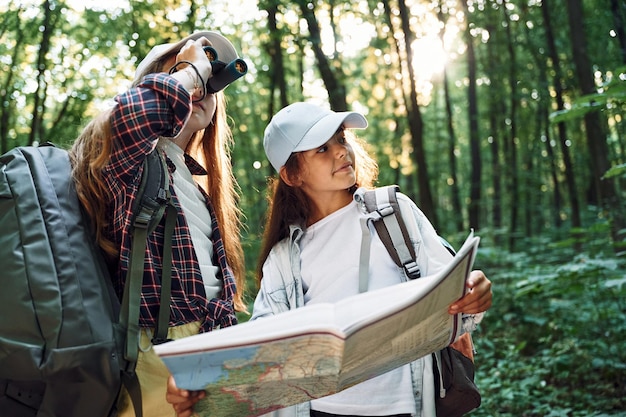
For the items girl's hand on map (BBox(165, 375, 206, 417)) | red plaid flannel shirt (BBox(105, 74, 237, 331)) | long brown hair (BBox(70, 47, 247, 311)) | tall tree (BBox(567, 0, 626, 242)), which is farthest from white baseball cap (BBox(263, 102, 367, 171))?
tall tree (BBox(567, 0, 626, 242))

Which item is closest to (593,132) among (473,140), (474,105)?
(473,140)

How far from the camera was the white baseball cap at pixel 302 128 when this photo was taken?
2.52m

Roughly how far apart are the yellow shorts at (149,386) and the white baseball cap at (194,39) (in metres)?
1.05

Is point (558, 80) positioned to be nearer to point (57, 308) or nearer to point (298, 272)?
point (298, 272)

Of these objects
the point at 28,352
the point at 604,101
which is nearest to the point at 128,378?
the point at 28,352

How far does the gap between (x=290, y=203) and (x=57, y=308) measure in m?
1.22

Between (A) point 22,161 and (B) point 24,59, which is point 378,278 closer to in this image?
(A) point 22,161

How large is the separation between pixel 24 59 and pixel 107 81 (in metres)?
1.40

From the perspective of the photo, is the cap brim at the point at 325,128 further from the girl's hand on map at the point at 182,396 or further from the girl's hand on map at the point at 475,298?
the girl's hand on map at the point at 182,396

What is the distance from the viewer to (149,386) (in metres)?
1.97

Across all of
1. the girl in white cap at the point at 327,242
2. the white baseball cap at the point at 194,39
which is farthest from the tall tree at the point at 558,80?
the white baseball cap at the point at 194,39

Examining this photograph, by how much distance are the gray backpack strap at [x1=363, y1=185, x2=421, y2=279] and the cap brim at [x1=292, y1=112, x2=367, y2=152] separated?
1.02 ft

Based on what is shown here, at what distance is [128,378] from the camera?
1.89 meters

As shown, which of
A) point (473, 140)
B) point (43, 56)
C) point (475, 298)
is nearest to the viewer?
point (475, 298)
